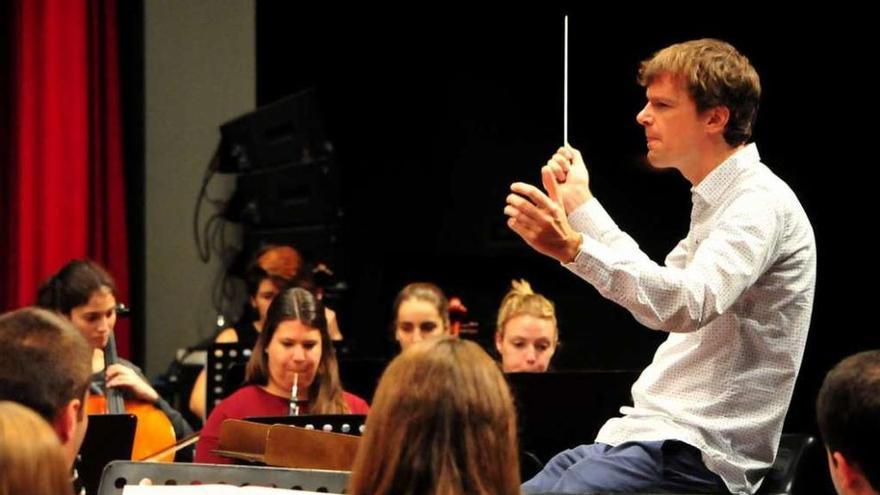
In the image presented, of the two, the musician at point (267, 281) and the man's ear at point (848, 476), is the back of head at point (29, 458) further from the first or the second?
the musician at point (267, 281)

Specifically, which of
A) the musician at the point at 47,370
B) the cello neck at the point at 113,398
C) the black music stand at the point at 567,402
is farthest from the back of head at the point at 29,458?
the cello neck at the point at 113,398

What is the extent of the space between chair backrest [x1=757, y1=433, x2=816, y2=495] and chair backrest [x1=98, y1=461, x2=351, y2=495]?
3.33 ft

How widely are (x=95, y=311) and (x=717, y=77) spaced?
273 centimetres

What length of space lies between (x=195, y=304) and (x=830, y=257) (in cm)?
317

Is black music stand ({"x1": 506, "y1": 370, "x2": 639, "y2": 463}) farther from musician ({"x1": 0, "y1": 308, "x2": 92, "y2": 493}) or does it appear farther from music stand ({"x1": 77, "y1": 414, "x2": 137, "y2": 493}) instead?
musician ({"x1": 0, "y1": 308, "x2": 92, "y2": 493})

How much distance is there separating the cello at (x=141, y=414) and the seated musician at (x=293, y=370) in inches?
12.4

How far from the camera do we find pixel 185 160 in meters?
7.07

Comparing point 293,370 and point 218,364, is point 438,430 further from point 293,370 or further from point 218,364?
point 218,364

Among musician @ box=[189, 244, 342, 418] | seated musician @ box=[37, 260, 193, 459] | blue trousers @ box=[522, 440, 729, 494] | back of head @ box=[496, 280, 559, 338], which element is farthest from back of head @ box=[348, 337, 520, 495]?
musician @ box=[189, 244, 342, 418]

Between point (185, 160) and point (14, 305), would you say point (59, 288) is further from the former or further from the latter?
point (185, 160)

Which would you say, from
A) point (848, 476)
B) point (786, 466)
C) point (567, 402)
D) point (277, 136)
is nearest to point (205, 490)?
point (848, 476)

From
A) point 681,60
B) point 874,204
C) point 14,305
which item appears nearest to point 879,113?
point 874,204

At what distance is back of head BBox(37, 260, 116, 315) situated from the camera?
15.9 feet

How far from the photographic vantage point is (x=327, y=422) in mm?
3713
